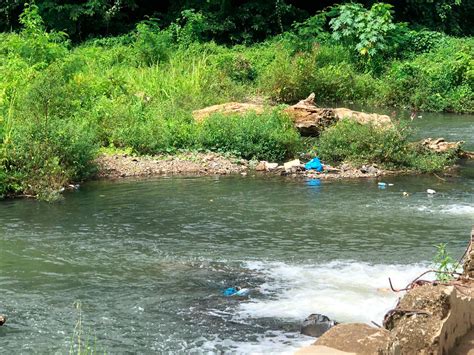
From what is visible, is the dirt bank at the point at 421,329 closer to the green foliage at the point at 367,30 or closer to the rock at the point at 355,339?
the rock at the point at 355,339

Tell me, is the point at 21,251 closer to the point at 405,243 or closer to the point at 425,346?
the point at 405,243

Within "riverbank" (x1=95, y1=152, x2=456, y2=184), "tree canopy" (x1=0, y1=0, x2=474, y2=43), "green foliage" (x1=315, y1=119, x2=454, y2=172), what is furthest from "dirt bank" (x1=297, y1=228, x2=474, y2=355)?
"tree canopy" (x1=0, y1=0, x2=474, y2=43)

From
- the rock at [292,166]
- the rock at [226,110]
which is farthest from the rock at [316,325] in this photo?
the rock at [226,110]

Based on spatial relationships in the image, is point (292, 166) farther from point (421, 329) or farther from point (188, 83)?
point (421, 329)

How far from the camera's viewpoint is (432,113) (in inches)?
864

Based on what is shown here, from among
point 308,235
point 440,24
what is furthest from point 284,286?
point 440,24

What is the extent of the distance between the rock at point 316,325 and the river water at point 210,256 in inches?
3.7

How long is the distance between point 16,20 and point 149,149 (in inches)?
692

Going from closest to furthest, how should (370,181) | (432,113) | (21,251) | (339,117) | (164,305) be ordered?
(164,305) → (21,251) → (370,181) → (339,117) → (432,113)

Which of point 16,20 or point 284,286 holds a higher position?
point 16,20

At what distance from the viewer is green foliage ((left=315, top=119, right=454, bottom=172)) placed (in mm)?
14289

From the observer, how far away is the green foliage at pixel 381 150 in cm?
1429

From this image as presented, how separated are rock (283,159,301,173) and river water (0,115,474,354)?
0.47 metres

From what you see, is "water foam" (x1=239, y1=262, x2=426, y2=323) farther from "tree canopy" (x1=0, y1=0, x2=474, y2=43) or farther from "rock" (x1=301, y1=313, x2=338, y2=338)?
"tree canopy" (x1=0, y1=0, x2=474, y2=43)
